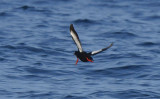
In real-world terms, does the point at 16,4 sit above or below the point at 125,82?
above

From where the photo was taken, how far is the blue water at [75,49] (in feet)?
42.9

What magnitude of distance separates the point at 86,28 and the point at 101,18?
1.78 metres

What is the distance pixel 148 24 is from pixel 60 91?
11057 millimetres

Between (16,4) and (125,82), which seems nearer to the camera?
(125,82)

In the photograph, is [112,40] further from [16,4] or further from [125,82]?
[16,4]

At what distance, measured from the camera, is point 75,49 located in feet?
59.4

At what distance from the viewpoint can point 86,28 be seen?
21.5 m

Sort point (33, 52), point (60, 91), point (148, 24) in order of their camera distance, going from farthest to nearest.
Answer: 1. point (148, 24)
2. point (33, 52)
3. point (60, 91)

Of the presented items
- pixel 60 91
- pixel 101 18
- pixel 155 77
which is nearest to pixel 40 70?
pixel 60 91

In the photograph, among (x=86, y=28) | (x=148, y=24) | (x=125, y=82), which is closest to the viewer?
(x=125, y=82)

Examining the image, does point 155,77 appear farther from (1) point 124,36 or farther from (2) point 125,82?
(1) point 124,36

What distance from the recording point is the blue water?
42.9ft

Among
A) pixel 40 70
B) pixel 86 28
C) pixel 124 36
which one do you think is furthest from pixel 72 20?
pixel 40 70

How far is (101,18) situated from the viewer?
23.0 m
